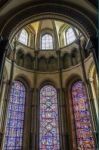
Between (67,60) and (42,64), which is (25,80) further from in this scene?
(67,60)

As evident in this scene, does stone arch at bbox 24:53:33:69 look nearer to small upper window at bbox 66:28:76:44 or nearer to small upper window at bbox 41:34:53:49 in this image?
small upper window at bbox 41:34:53:49

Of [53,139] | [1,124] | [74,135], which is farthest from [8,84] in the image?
[74,135]

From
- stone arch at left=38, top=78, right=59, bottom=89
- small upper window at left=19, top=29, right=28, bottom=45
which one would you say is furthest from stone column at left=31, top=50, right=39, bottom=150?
small upper window at left=19, top=29, right=28, bottom=45

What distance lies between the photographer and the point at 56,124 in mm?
12125

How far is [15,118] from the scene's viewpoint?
468 inches

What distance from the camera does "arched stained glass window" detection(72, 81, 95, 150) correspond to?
11016 millimetres

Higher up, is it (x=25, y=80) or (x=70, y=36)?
(x=70, y=36)

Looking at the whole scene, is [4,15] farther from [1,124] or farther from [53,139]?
[53,139]

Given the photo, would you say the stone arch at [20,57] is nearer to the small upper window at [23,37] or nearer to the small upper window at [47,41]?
the small upper window at [23,37]

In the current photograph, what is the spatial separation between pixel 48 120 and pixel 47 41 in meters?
6.79

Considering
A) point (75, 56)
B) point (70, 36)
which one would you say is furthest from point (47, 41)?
point (75, 56)

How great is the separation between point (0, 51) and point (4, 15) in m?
2.04

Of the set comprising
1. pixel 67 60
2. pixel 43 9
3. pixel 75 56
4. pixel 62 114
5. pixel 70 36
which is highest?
pixel 70 36

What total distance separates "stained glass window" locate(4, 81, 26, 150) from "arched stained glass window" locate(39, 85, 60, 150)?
137cm
